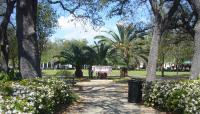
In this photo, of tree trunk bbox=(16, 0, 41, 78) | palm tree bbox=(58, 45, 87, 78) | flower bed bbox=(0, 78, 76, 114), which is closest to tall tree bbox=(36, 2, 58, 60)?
palm tree bbox=(58, 45, 87, 78)

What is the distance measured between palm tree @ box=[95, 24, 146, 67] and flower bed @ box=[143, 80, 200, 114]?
86.4ft

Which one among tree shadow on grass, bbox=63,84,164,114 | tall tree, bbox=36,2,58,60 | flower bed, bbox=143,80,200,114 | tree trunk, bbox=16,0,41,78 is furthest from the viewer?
tall tree, bbox=36,2,58,60

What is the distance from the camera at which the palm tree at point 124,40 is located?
43438 mm

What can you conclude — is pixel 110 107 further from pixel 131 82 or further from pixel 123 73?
pixel 123 73

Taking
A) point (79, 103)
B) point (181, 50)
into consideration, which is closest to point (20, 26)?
point (79, 103)

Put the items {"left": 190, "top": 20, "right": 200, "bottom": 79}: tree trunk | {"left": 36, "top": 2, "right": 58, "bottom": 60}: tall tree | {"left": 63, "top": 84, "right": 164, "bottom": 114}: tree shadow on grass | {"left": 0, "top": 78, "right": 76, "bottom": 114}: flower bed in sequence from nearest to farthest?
{"left": 0, "top": 78, "right": 76, "bottom": 114}: flower bed < {"left": 63, "top": 84, "right": 164, "bottom": 114}: tree shadow on grass < {"left": 190, "top": 20, "right": 200, "bottom": 79}: tree trunk < {"left": 36, "top": 2, "right": 58, "bottom": 60}: tall tree

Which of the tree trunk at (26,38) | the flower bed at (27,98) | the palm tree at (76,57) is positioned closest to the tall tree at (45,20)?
the palm tree at (76,57)

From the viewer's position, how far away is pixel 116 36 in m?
46.1

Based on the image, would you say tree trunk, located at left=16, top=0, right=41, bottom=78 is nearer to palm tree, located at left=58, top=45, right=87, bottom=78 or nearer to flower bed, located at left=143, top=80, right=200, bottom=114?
flower bed, located at left=143, top=80, right=200, bottom=114

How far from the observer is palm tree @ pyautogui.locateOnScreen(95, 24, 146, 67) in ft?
143

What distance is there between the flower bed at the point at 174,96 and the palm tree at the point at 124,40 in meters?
26.3

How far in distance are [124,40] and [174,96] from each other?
32402 millimetres

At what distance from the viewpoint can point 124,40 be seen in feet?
148

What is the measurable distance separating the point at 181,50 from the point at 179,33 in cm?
1940
